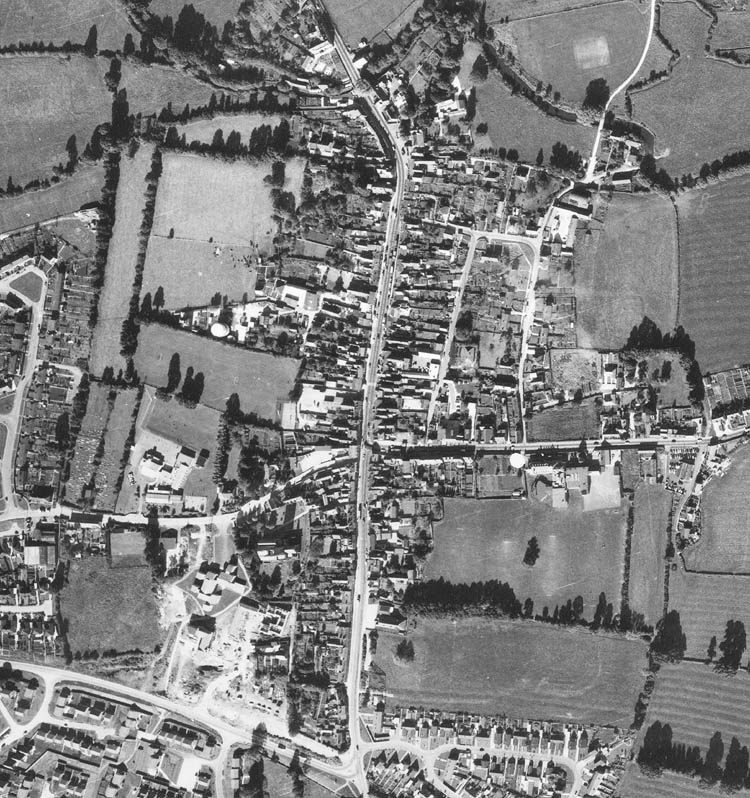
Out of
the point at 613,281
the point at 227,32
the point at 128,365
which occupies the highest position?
the point at 227,32

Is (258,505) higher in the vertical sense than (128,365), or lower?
lower

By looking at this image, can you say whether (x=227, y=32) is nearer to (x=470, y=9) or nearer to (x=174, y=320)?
(x=470, y=9)

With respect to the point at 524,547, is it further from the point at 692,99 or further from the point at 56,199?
the point at 56,199

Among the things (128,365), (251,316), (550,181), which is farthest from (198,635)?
(550,181)

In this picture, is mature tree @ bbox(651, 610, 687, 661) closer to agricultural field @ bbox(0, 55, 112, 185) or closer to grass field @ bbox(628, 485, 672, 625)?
grass field @ bbox(628, 485, 672, 625)

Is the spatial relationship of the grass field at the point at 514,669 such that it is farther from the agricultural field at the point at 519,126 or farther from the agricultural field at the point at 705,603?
the agricultural field at the point at 519,126

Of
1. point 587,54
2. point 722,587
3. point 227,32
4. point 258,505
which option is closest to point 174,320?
point 258,505
